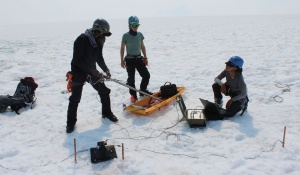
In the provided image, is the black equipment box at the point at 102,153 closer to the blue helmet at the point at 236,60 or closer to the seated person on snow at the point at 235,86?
the seated person on snow at the point at 235,86

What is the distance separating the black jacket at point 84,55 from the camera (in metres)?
5.30

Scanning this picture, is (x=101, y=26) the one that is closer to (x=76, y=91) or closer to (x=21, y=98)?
(x=76, y=91)

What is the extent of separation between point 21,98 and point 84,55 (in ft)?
8.86

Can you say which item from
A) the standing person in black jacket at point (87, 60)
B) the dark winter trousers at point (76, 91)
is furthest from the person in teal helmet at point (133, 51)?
the dark winter trousers at point (76, 91)

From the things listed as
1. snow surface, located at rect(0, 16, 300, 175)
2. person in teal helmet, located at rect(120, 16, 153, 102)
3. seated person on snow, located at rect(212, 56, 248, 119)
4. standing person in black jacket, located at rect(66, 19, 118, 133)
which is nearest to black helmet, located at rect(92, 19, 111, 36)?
standing person in black jacket, located at rect(66, 19, 118, 133)

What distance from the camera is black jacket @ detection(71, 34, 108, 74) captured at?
17.4 feet

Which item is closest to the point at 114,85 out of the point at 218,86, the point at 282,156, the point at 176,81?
the point at 176,81

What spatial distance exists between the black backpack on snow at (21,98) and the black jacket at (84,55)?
93.7 inches

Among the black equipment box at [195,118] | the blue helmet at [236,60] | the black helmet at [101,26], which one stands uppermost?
the black helmet at [101,26]

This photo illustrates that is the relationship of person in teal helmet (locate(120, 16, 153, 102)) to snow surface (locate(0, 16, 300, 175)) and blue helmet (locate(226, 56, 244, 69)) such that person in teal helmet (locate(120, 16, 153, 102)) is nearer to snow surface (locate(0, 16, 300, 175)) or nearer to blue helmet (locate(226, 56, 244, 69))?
snow surface (locate(0, 16, 300, 175))

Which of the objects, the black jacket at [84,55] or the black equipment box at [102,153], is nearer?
the black equipment box at [102,153]

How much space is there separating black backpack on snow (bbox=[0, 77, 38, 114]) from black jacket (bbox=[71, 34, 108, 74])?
2.38 m

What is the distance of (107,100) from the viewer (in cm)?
625

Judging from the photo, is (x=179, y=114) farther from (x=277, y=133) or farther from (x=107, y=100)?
(x=277, y=133)
